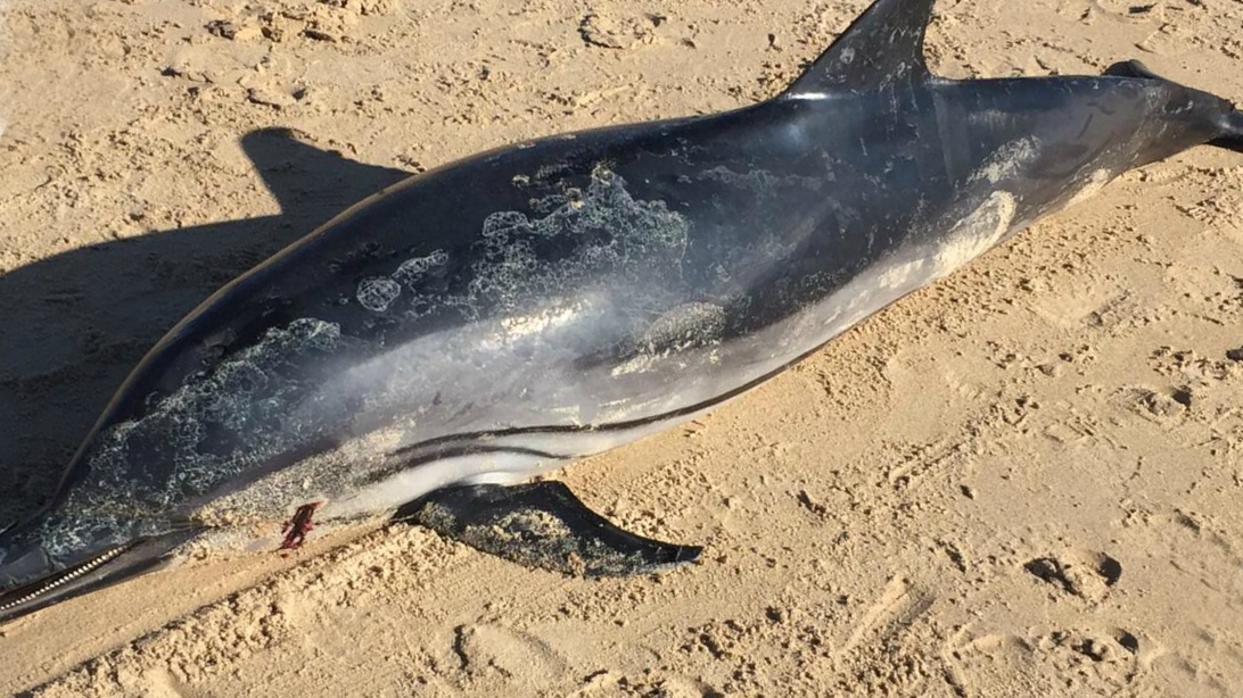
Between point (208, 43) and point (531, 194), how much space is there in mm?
3745

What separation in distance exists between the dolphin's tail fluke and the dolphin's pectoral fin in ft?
15.2

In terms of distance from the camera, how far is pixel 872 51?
18.1 feet

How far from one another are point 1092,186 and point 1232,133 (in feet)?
4.49

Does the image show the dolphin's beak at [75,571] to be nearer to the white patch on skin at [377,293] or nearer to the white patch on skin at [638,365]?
the white patch on skin at [377,293]

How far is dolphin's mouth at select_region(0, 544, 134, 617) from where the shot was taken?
443 cm

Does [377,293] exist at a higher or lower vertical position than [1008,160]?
higher

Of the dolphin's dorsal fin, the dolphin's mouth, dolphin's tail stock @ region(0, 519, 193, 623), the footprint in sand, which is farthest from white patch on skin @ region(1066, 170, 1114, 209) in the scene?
the dolphin's mouth

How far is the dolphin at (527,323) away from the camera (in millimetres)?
4508

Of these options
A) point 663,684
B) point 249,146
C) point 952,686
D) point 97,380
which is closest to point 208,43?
point 249,146

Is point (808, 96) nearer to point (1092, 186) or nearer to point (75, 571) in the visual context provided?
point (1092, 186)

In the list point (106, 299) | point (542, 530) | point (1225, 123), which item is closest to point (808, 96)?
point (542, 530)

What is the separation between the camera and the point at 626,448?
5.46 m

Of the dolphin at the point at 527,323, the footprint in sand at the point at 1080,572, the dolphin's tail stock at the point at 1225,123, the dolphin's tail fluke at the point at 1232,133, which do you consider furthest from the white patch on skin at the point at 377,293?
the dolphin's tail fluke at the point at 1232,133

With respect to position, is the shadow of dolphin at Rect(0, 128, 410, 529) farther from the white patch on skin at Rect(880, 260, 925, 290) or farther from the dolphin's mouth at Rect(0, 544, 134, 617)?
the white patch on skin at Rect(880, 260, 925, 290)
